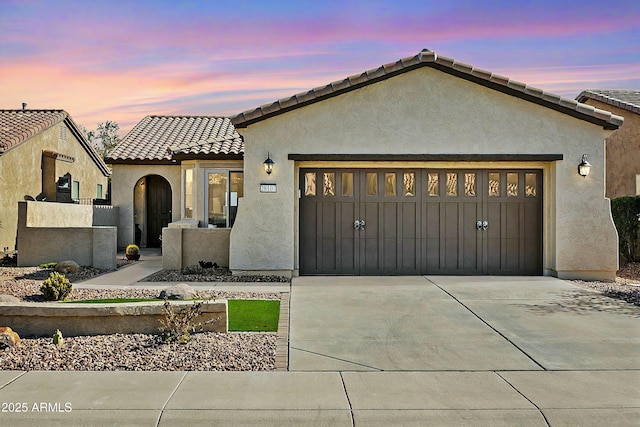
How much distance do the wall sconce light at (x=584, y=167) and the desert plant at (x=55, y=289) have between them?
35.5ft

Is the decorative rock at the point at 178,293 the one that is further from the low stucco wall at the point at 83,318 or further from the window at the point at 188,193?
the window at the point at 188,193

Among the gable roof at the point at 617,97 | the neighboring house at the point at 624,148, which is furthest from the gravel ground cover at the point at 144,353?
the gable roof at the point at 617,97

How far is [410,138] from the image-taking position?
40.4 feet

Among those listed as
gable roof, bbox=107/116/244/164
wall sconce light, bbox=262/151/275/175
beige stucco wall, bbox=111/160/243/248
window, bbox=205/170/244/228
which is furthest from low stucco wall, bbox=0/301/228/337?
beige stucco wall, bbox=111/160/243/248

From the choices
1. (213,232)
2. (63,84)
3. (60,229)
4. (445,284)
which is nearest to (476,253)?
(445,284)

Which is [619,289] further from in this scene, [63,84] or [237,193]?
[63,84]

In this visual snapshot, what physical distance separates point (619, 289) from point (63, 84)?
54.8 ft

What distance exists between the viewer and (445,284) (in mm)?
11523

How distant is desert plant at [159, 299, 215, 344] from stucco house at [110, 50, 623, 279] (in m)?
Result: 5.16

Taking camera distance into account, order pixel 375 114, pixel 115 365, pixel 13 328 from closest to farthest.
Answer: pixel 115 365 → pixel 13 328 → pixel 375 114

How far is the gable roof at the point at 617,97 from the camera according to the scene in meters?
19.3

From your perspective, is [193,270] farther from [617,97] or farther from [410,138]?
[617,97]

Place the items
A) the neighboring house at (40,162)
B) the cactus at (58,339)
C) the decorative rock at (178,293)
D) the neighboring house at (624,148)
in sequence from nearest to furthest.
→ the cactus at (58,339) < the decorative rock at (178,293) < the neighboring house at (40,162) < the neighboring house at (624,148)

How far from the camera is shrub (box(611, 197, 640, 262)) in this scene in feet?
50.1
